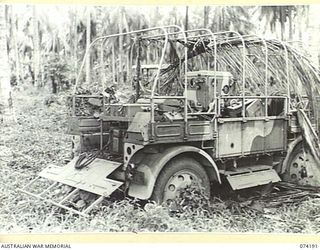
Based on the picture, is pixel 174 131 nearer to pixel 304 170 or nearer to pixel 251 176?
pixel 251 176

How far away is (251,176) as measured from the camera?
525 cm

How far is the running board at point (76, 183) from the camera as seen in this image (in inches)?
176

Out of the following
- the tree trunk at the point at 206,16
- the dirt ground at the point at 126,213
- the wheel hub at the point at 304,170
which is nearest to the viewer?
the dirt ground at the point at 126,213

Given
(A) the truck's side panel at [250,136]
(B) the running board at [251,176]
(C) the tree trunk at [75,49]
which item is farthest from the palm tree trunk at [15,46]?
(B) the running board at [251,176]

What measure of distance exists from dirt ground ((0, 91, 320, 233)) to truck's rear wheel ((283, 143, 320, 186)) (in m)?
0.47

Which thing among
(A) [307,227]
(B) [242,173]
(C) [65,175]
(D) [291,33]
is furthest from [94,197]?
(D) [291,33]

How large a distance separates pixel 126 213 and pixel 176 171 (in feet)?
1.87

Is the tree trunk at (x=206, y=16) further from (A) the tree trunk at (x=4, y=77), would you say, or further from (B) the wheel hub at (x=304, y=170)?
(A) the tree trunk at (x=4, y=77)

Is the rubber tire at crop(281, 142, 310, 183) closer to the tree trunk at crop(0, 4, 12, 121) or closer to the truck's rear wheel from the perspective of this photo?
the truck's rear wheel

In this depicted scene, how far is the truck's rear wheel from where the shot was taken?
5.46 m

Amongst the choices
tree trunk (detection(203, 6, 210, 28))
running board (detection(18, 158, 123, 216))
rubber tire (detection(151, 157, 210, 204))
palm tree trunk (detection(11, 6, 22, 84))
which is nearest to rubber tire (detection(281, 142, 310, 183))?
rubber tire (detection(151, 157, 210, 204))

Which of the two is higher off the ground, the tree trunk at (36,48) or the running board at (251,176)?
the tree trunk at (36,48)

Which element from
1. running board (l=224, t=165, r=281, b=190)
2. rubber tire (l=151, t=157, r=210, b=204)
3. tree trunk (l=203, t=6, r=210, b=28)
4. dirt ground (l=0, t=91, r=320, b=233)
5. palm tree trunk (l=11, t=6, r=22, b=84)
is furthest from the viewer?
palm tree trunk (l=11, t=6, r=22, b=84)

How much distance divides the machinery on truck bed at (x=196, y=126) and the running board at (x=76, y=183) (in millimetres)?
12
